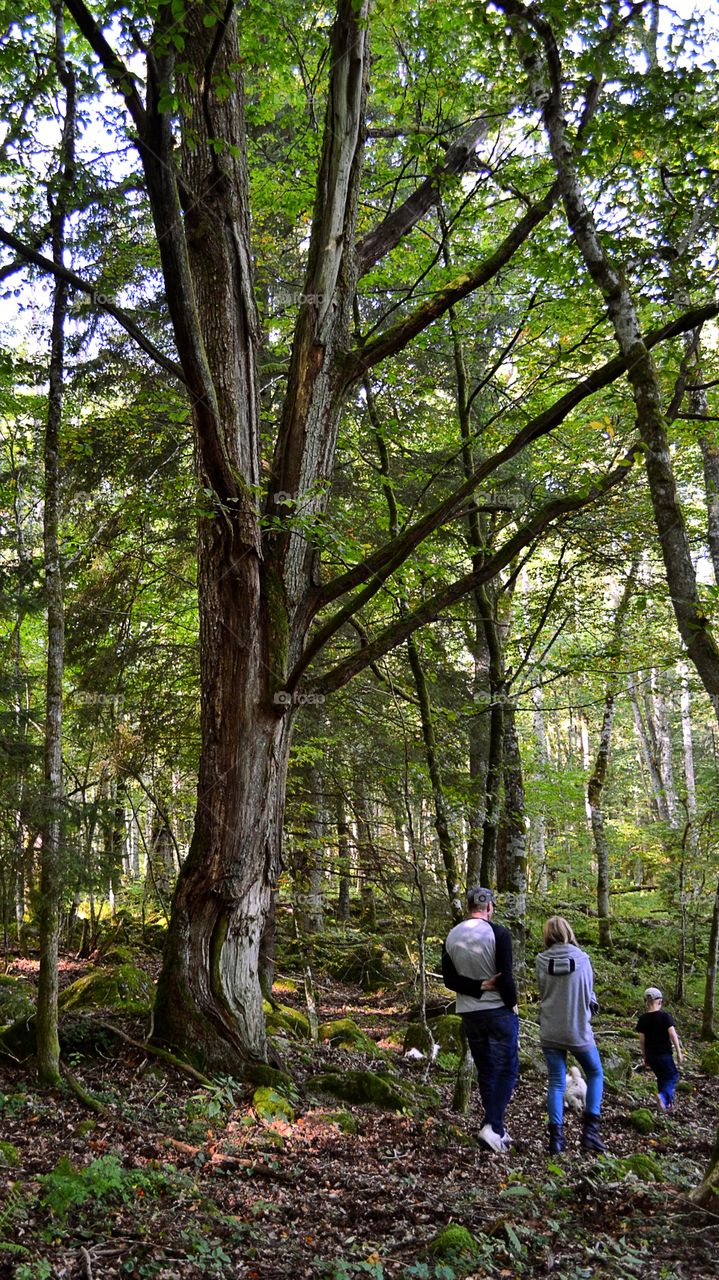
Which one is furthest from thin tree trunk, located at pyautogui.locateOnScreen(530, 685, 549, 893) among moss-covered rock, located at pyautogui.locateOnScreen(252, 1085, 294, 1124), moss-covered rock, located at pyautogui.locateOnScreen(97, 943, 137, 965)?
moss-covered rock, located at pyautogui.locateOnScreen(252, 1085, 294, 1124)

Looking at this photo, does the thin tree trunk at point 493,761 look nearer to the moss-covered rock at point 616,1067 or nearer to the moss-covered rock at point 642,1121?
the moss-covered rock at point 642,1121

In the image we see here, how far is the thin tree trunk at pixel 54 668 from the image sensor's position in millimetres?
5457

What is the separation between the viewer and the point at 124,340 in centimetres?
880

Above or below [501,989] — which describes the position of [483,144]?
above

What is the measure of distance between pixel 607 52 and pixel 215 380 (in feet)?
11.1

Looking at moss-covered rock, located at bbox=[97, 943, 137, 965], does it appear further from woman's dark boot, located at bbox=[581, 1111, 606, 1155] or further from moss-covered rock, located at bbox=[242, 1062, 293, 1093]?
woman's dark boot, located at bbox=[581, 1111, 606, 1155]

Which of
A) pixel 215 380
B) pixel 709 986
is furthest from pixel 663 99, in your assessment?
pixel 709 986

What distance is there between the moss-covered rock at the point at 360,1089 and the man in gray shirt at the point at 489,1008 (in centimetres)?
125

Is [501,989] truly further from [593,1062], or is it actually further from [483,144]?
[483,144]

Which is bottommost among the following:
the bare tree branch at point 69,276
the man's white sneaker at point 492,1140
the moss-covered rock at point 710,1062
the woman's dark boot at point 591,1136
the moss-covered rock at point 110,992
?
the moss-covered rock at point 710,1062

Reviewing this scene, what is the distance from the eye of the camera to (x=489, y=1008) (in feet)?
17.0

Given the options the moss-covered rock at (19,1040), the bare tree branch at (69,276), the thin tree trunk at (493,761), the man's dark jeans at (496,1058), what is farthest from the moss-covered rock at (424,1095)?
the bare tree branch at (69,276)

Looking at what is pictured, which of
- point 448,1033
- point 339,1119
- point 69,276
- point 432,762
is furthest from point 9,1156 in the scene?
point 448,1033

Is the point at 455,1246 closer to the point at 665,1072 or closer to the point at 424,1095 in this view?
the point at 424,1095
